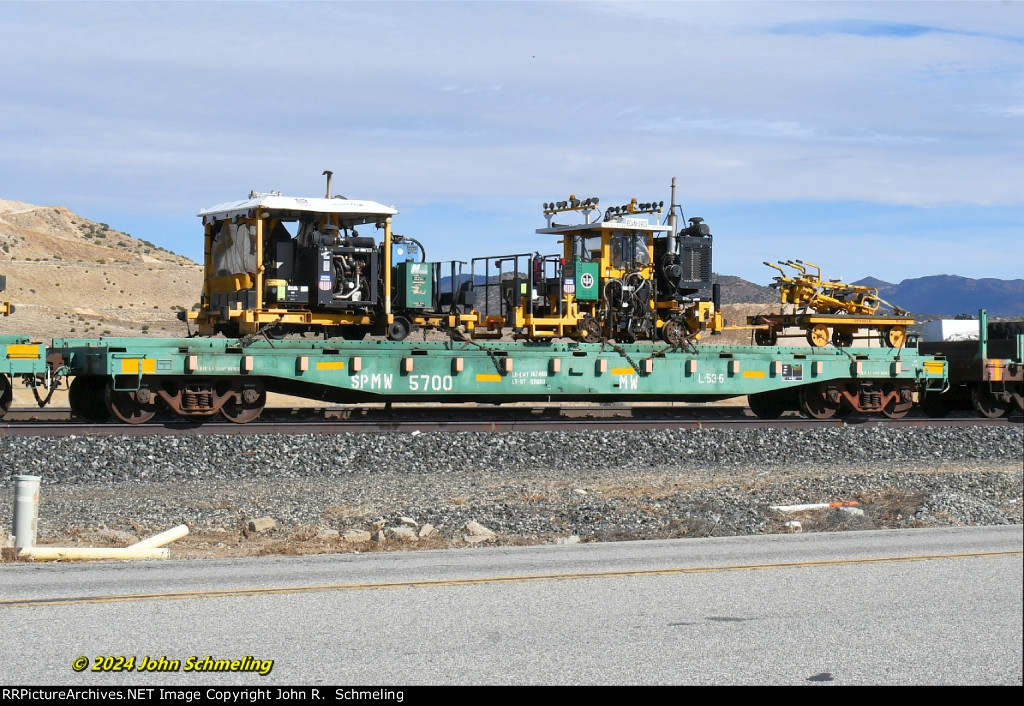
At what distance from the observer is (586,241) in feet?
73.3

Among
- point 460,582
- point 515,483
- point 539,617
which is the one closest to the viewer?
point 539,617

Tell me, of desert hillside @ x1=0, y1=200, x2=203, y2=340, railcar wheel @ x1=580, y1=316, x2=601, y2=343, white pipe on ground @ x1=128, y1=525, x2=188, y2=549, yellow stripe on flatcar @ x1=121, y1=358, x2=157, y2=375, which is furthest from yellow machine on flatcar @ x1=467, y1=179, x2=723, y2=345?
desert hillside @ x1=0, y1=200, x2=203, y2=340

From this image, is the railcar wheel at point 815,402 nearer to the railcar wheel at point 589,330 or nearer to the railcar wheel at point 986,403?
the railcar wheel at point 986,403

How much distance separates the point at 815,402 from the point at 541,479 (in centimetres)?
995

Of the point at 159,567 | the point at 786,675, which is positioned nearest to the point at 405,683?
the point at 786,675

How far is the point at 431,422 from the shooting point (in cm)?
2000

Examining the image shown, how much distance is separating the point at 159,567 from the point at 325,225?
11290 mm

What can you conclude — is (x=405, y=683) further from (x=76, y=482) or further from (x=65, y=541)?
(x=76, y=482)

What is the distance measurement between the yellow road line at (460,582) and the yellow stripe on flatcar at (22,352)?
35.4ft

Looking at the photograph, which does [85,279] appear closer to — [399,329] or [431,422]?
[399,329]

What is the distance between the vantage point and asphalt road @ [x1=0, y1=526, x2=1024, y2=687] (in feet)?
20.8

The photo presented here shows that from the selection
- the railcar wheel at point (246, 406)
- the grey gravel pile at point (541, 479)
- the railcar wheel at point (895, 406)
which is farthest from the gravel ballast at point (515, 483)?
the railcar wheel at point (895, 406)

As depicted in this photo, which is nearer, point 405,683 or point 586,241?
point 405,683

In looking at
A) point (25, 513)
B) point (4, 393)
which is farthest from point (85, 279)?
point (25, 513)
